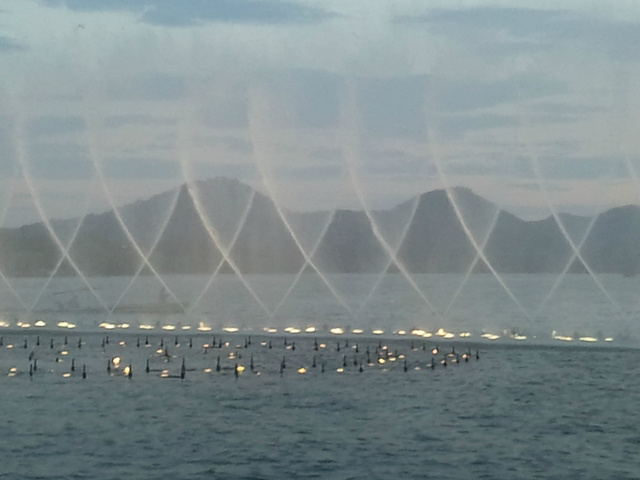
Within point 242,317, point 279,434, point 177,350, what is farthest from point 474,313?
point 279,434

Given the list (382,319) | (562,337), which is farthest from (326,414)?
(382,319)

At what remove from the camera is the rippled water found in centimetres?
3338

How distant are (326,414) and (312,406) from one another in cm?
189

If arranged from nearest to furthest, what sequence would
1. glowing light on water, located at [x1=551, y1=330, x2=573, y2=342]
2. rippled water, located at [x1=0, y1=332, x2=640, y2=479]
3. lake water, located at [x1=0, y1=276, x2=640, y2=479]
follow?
rippled water, located at [x1=0, y1=332, x2=640, y2=479], lake water, located at [x1=0, y1=276, x2=640, y2=479], glowing light on water, located at [x1=551, y1=330, x2=573, y2=342]

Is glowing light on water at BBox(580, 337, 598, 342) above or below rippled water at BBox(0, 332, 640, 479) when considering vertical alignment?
above

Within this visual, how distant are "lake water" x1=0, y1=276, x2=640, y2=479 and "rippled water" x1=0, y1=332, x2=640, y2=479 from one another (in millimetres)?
104

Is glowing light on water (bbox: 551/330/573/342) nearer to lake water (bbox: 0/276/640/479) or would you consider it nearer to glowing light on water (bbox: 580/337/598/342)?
glowing light on water (bbox: 580/337/598/342)

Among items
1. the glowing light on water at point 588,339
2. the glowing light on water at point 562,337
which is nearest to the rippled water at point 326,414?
the glowing light on water at point 588,339

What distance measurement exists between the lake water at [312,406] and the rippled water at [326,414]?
0.10 meters

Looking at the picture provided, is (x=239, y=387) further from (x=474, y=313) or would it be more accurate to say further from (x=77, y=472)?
(x=474, y=313)

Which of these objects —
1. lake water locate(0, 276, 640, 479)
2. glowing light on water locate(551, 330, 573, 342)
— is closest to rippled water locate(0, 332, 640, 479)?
lake water locate(0, 276, 640, 479)

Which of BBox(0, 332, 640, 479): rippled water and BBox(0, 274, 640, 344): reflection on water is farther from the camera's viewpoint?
BBox(0, 274, 640, 344): reflection on water

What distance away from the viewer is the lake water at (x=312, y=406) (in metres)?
33.6

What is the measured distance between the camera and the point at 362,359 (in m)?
55.6
